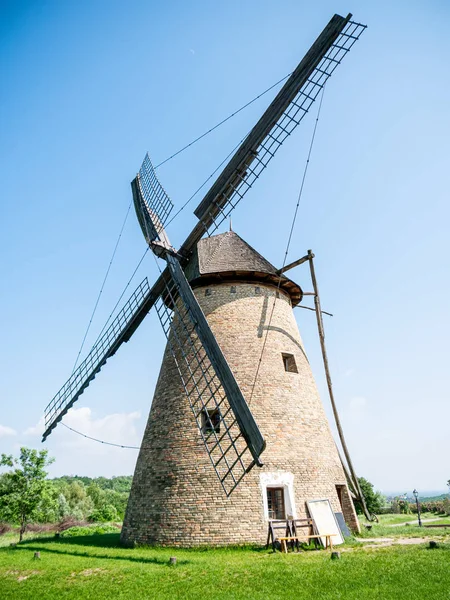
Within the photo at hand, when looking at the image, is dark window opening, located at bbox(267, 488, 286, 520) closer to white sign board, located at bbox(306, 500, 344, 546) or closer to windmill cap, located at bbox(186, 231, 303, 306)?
white sign board, located at bbox(306, 500, 344, 546)

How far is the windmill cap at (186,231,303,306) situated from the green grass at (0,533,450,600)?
6.97 meters

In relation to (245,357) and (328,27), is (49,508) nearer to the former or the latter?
(245,357)

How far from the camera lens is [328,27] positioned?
35.0 feet

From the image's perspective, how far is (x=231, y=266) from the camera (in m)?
12.3

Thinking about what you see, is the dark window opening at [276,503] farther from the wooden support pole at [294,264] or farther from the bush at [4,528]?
the bush at [4,528]

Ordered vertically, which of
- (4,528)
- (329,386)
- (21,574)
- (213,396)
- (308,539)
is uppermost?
(329,386)

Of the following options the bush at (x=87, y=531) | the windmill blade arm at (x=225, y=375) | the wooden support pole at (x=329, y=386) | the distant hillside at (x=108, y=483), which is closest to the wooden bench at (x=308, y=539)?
the windmill blade arm at (x=225, y=375)

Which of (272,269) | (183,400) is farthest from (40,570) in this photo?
(272,269)

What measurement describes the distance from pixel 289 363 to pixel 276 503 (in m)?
3.73

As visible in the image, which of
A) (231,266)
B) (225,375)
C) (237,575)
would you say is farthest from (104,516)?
(237,575)

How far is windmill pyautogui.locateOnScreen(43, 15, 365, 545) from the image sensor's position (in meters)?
9.20

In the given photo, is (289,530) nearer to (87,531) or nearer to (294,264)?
(294,264)

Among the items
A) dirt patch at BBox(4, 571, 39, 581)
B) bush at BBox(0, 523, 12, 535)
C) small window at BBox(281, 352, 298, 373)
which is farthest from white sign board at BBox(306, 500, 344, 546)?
bush at BBox(0, 523, 12, 535)

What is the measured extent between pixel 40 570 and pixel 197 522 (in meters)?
3.27
